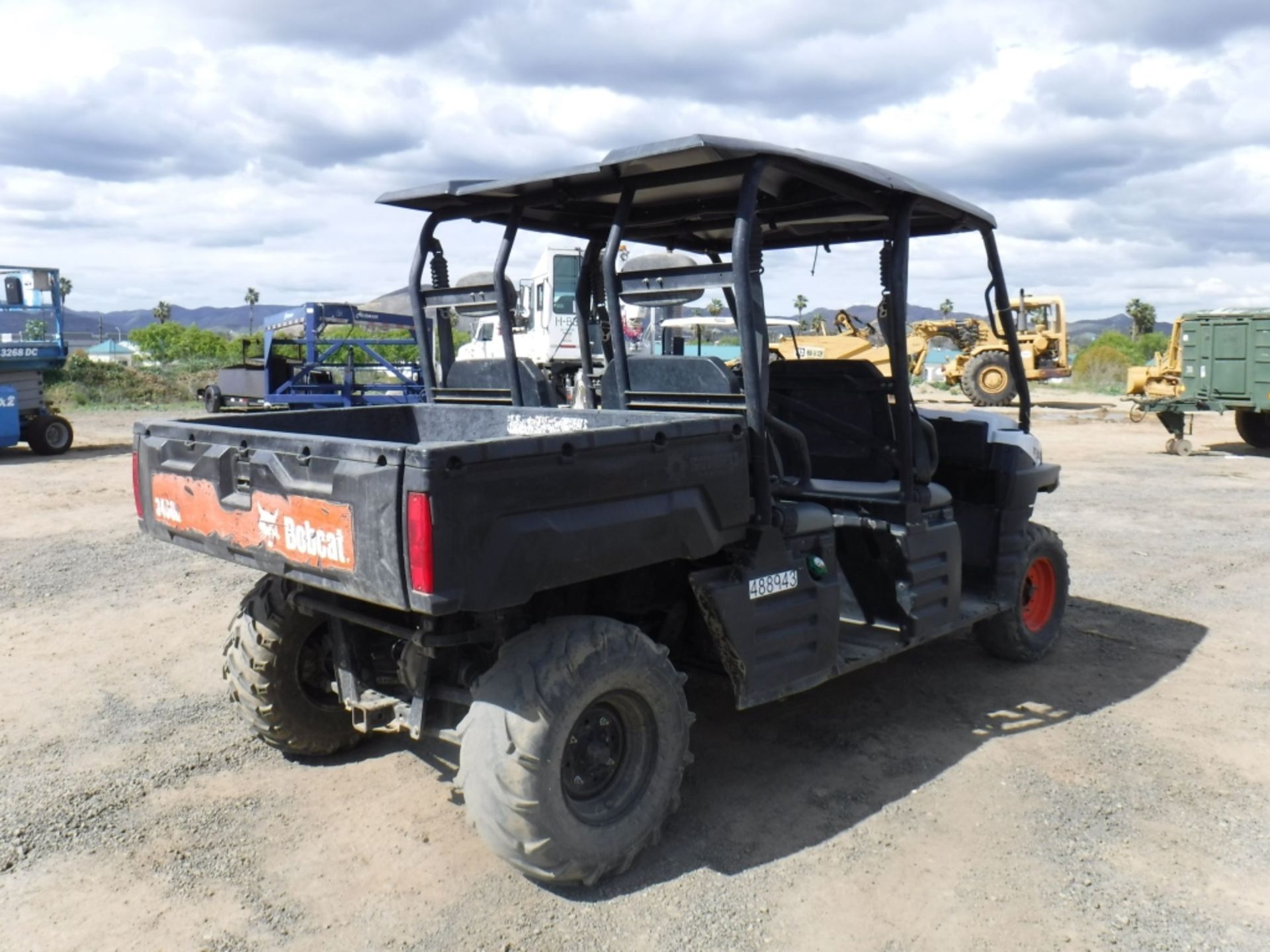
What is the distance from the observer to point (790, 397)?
5.55 m

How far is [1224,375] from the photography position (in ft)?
55.1

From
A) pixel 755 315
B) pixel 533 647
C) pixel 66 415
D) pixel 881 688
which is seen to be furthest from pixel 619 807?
pixel 66 415

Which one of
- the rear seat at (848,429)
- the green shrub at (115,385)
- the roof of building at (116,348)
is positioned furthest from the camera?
the roof of building at (116,348)

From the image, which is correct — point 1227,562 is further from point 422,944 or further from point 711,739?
point 422,944

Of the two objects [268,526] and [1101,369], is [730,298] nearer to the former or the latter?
[268,526]

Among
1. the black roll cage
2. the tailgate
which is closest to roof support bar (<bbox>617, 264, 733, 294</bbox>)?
the black roll cage

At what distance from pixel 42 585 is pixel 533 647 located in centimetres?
555

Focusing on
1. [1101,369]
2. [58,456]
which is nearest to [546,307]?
[58,456]

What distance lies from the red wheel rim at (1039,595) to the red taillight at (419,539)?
403cm

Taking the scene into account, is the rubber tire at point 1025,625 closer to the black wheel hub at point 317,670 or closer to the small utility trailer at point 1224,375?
the black wheel hub at point 317,670

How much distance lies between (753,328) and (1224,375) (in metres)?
15.4

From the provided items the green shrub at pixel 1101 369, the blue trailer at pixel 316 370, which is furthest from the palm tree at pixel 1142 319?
the blue trailer at pixel 316 370

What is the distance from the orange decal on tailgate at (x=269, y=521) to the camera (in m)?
3.28

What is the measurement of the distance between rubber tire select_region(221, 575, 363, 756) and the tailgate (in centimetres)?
45
